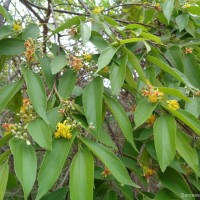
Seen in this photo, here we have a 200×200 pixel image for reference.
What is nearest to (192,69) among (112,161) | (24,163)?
(112,161)

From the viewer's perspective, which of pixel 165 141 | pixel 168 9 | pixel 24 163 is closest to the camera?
pixel 24 163

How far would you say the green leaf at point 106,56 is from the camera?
79 centimetres

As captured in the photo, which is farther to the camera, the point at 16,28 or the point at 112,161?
the point at 16,28

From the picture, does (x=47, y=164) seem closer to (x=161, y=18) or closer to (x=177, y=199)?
(x=177, y=199)

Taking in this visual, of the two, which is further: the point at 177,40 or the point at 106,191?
the point at 177,40

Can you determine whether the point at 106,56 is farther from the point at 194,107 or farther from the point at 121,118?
the point at 194,107

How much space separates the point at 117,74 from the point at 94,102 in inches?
3.8

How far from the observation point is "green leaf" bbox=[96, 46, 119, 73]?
31.0 inches

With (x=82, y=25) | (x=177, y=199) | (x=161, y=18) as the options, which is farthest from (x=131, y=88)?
(x=161, y=18)

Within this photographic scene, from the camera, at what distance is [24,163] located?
2.21ft

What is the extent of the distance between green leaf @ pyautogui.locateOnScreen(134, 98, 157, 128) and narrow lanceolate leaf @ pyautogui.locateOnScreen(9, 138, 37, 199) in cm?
26

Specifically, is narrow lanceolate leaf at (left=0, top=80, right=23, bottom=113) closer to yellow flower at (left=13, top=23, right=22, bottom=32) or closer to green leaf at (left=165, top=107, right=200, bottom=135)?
yellow flower at (left=13, top=23, right=22, bottom=32)

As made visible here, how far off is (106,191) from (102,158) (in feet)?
1.37

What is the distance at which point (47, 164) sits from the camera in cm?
69
